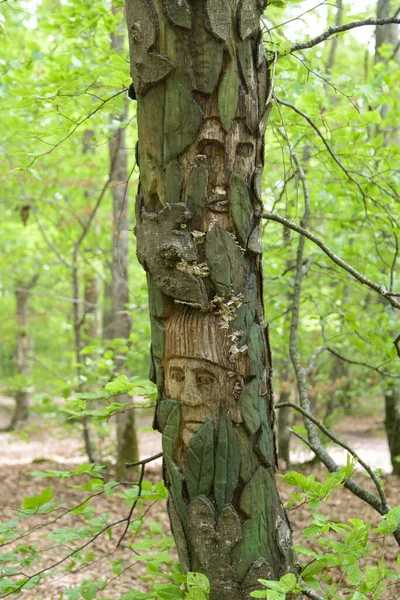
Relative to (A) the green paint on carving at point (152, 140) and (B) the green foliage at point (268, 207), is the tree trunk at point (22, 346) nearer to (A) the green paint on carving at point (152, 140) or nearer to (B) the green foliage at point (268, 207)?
(B) the green foliage at point (268, 207)

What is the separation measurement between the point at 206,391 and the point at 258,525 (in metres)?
0.39

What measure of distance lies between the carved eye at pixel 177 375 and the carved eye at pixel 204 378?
0.15 feet

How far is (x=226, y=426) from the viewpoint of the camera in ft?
4.48

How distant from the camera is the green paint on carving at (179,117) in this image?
1.35 meters

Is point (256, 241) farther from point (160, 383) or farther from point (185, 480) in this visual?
point (185, 480)

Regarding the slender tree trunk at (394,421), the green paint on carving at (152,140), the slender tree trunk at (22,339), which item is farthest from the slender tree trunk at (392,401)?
the slender tree trunk at (22,339)

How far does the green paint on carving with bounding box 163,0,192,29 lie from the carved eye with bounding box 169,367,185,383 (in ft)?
2.94

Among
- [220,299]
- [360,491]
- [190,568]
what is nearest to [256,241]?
[220,299]

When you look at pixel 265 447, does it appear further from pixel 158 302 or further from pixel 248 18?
pixel 248 18

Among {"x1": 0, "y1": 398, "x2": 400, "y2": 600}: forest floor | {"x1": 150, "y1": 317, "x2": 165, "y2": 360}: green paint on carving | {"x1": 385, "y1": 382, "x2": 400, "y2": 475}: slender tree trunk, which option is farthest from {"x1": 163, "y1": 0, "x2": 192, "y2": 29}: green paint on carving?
{"x1": 385, "y1": 382, "x2": 400, "y2": 475}: slender tree trunk

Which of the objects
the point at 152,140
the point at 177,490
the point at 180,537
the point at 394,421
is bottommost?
the point at 394,421

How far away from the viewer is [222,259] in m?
1.36

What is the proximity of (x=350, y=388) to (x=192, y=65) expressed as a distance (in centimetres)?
1077

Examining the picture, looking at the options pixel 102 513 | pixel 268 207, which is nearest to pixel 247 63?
pixel 268 207
